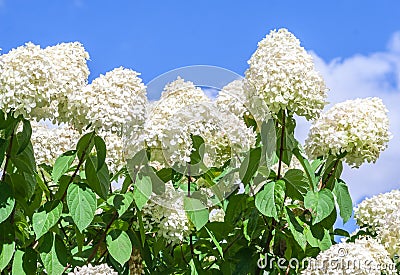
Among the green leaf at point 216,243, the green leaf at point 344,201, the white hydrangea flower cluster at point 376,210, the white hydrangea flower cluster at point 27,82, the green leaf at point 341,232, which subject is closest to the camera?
the white hydrangea flower cluster at point 27,82

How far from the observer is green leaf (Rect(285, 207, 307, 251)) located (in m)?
2.77

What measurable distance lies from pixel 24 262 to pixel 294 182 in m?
1.12

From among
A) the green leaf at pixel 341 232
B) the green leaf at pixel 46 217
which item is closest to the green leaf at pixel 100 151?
the green leaf at pixel 46 217

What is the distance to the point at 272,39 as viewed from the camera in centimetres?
296

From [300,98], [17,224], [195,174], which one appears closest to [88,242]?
[17,224]

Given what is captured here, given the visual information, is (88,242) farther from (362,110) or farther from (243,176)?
(362,110)

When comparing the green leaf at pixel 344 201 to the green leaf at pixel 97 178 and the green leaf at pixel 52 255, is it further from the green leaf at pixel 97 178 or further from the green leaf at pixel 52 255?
the green leaf at pixel 52 255

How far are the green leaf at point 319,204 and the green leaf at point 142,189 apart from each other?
0.62m

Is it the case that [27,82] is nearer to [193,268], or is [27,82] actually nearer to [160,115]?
[160,115]

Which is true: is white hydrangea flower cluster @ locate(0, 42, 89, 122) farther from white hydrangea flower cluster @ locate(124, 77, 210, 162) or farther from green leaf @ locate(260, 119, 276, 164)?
green leaf @ locate(260, 119, 276, 164)

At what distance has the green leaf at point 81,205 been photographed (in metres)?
2.54

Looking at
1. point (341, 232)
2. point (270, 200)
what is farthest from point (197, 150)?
point (341, 232)

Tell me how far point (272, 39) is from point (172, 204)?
826 millimetres

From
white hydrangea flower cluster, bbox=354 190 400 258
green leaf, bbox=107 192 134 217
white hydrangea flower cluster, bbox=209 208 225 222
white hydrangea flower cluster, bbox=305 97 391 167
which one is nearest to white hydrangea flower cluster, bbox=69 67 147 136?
green leaf, bbox=107 192 134 217
